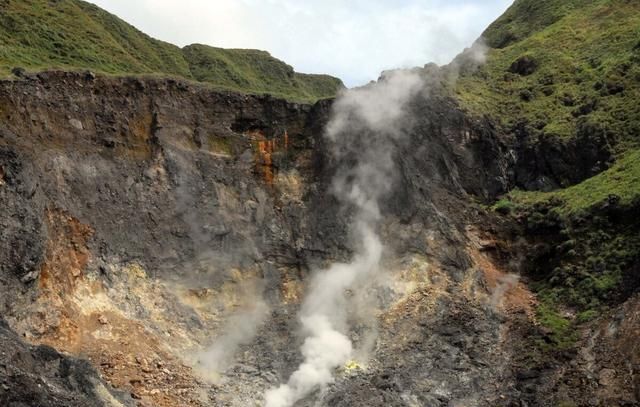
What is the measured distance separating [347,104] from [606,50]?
14155 millimetres

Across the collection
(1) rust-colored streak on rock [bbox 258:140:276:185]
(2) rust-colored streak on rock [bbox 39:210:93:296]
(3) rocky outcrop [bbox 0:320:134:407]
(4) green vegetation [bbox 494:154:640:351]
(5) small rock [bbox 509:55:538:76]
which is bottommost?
(3) rocky outcrop [bbox 0:320:134:407]

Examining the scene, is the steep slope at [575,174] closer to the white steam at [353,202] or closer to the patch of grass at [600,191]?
the patch of grass at [600,191]

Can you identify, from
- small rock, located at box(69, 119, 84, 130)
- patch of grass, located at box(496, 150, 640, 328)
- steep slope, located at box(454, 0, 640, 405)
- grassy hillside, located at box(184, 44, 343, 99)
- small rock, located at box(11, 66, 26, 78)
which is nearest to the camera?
steep slope, located at box(454, 0, 640, 405)

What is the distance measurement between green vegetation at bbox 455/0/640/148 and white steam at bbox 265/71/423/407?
417 cm

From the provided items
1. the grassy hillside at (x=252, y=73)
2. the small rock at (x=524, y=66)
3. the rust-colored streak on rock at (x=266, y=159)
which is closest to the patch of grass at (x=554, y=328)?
the rust-colored streak on rock at (x=266, y=159)

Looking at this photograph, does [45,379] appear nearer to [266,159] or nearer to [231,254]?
[231,254]

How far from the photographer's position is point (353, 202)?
1205 inches

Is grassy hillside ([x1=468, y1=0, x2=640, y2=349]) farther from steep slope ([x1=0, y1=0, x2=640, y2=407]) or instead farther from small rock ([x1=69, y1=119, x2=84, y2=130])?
small rock ([x1=69, y1=119, x2=84, y2=130])

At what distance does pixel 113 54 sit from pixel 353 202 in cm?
2196

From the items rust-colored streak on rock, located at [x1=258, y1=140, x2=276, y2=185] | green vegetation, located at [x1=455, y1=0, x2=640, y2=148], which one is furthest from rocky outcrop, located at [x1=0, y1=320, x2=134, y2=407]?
green vegetation, located at [x1=455, y1=0, x2=640, y2=148]

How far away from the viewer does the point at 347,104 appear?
33.3m

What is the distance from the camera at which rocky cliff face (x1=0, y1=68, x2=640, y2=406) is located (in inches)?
862

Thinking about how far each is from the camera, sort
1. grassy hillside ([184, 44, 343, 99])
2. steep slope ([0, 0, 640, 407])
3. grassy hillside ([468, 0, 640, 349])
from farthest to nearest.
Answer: grassy hillside ([184, 44, 343, 99])
grassy hillside ([468, 0, 640, 349])
steep slope ([0, 0, 640, 407])

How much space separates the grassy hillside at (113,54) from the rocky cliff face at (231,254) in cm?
370
